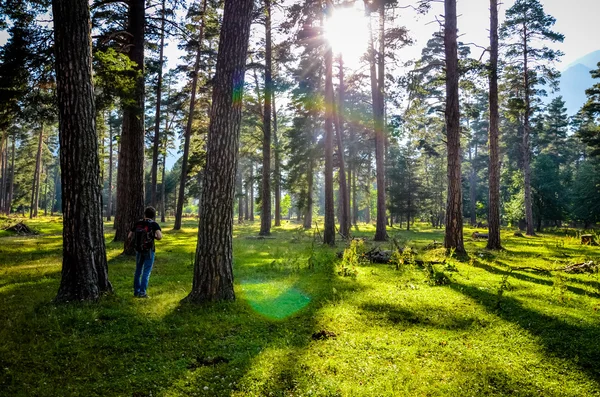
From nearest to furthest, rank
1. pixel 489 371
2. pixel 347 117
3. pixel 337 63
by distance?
pixel 489 371 → pixel 337 63 → pixel 347 117

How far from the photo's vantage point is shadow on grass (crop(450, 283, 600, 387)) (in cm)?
441

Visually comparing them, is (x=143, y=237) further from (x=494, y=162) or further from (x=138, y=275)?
(x=494, y=162)

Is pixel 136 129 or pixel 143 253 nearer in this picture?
pixel 143 253

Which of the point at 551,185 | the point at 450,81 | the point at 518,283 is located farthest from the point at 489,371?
the point at 551,185

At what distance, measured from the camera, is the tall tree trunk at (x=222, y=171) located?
6.57 metres

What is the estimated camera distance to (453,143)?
1305cm

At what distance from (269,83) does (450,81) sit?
42.0 feet

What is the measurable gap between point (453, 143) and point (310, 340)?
1084 centimetres

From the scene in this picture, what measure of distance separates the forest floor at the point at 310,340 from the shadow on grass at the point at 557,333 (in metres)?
0.02

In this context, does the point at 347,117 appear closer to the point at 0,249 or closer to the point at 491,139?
the point at 491,139

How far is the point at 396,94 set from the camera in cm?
2055

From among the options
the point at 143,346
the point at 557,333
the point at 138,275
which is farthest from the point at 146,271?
the point at 557,333

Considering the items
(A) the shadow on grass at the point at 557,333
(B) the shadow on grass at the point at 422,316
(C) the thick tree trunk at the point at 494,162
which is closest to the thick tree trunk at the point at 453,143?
(C) the thick tree trunk at the point at 494,162

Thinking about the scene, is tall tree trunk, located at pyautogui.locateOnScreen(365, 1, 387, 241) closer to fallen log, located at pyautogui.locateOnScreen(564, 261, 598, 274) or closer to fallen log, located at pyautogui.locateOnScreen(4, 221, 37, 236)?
fallen log, located at pyautogui.locateOnScreen(564, 261, 598, 274)
